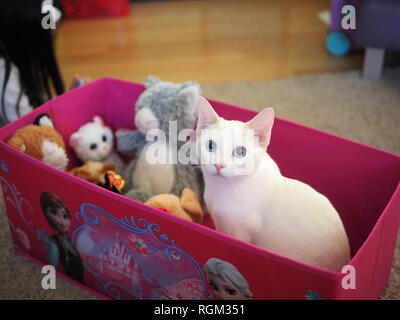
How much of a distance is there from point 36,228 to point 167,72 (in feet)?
3.74

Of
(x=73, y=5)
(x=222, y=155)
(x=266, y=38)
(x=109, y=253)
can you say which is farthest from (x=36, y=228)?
(x=73, y=5)

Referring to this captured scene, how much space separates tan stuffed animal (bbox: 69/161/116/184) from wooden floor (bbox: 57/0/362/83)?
86 cm

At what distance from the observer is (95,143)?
3.97 feet

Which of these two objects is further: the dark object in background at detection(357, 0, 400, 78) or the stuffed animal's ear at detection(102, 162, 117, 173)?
the dark object in background at detection(357, 0, 400, 78)

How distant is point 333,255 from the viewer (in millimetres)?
812

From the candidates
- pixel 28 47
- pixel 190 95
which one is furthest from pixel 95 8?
pixel 190 95

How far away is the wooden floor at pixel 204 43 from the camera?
202cm

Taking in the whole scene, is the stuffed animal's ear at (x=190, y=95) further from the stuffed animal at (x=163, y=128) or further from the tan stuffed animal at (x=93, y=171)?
the tan stuffed animal at (x=93, y=171)

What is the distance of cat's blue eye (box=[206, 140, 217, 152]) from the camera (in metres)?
0.79

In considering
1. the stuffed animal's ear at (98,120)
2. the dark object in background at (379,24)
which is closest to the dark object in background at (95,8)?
the dark object in background at (379,24)

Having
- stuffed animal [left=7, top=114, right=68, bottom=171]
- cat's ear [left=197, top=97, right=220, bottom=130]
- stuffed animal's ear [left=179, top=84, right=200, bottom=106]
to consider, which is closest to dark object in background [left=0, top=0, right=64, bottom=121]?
stuffed animal [left=7, top=114, right=68, bottom=171]

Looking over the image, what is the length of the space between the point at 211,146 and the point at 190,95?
28 centimetres

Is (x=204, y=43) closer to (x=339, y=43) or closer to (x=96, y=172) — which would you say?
(x=339, y=43)

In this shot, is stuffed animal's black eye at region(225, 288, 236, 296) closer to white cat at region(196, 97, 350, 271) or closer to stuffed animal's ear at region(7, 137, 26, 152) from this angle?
white cat at region(196, 97, 350, 271)
